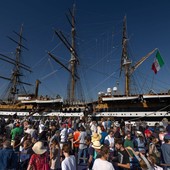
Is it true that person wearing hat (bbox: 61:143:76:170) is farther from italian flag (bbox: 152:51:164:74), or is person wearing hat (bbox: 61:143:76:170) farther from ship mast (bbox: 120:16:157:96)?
ship mast (bbox: 120:16:157:96)

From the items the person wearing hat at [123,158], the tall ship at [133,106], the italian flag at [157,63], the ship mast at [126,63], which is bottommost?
the person wearing hat at [123,158]

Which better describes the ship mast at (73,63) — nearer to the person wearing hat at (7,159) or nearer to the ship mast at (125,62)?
the ship mast at (125,62)

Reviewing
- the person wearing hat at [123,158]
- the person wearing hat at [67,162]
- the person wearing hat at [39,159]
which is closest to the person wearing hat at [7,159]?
the person wearing hat at [39,159]

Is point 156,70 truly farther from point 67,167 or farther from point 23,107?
point 23,107

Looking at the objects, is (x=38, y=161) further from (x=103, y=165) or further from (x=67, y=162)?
(x=103, y=165)

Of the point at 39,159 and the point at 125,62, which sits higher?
the point at 125,62

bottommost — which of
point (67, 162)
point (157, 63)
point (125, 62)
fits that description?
point (67, 162)

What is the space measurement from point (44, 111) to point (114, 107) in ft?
42.1

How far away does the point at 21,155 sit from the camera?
5309 mm

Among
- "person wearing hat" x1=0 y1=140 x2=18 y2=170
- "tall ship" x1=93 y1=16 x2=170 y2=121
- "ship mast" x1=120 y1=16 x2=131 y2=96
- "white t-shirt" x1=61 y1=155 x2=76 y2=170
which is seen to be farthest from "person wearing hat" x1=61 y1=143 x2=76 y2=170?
"ship mast" x1=120 y1=16 x2=131 y2=96

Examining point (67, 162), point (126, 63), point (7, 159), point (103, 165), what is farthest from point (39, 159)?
point (126, 63)

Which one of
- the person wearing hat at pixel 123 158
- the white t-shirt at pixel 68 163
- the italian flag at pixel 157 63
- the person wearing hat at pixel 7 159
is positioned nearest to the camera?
the white t-shirt at pixel 68 163

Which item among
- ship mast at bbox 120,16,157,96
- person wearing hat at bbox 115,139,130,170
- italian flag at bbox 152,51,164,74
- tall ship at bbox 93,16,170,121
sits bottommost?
person wearing hat at bbox 115,139,130,170

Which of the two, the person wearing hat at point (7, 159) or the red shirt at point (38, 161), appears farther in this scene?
the person wearing hat at point (7, 159)
